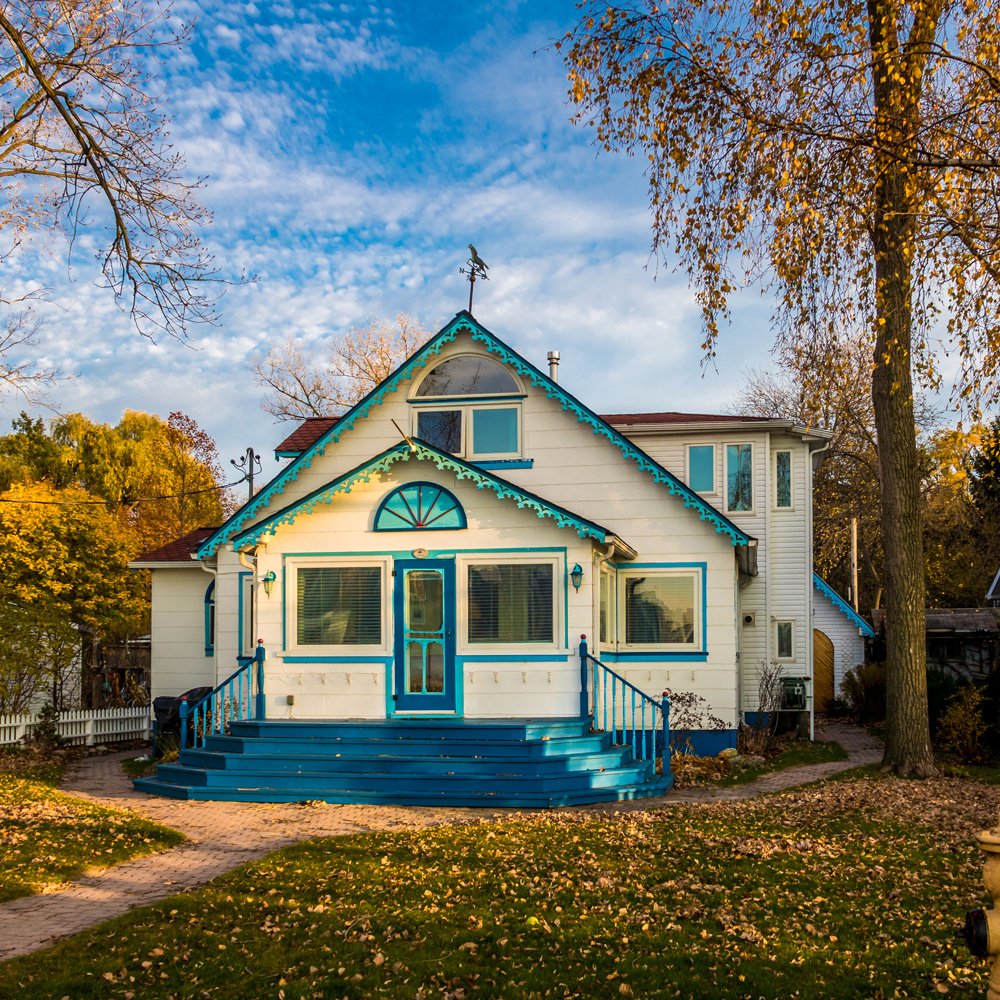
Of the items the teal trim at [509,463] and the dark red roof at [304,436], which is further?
the dark red roof at [304,436]

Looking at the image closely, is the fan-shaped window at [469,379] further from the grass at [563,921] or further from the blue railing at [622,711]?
the grass at [563,921]

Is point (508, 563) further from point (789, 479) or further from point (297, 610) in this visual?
point (789, 479)

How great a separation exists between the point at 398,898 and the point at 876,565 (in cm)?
3830

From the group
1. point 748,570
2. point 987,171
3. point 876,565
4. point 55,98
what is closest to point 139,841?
point 55,98

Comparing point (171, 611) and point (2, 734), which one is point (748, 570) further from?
point (2, 734)

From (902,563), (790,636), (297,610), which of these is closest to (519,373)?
(297,610)

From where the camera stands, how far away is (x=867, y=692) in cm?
2561

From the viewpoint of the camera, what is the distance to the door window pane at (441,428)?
684 inches

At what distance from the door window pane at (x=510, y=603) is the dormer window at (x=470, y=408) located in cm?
283

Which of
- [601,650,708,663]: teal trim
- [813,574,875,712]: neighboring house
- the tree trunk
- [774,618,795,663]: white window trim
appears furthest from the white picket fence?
[813,574,875,712]: neighboring house

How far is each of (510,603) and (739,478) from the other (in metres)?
7.27

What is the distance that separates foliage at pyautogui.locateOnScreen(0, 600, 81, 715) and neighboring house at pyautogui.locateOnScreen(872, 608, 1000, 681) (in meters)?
18.4

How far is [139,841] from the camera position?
10406 millimetres

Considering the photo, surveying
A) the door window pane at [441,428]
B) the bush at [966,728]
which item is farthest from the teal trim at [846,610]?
the door window pane at [441,428]
